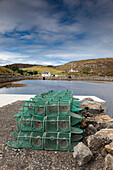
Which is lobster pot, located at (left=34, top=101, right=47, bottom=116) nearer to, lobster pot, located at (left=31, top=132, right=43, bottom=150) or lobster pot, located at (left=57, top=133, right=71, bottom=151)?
lobster pot, located at (left=31, top=132, right=43, bottom=150)

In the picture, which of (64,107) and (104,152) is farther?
(64,107)

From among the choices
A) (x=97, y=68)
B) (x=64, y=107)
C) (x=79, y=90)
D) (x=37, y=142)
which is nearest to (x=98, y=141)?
(x=64, y=107)

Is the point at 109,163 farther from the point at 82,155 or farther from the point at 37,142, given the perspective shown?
the point at 37,142

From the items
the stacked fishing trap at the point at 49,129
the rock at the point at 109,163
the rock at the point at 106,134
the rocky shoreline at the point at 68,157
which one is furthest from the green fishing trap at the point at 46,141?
the rock at the point at 109,163

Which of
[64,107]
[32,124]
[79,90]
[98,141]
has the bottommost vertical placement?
[79,90]

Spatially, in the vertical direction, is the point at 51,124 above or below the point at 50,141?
above

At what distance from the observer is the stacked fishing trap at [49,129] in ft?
21.4

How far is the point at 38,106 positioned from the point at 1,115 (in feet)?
13.6

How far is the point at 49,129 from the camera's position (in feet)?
22.9

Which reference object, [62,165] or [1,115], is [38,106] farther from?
[1,115]

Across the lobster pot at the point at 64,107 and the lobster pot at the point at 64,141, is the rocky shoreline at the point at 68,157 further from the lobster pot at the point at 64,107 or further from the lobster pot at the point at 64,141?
the lobster pot at the point at 64,107

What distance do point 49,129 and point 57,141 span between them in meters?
0.75

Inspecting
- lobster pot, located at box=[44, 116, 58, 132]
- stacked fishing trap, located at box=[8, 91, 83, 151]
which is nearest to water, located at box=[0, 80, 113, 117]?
stacked fishing trap, located at box=[8, 91, 83, 151]

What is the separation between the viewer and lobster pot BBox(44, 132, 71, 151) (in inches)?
252
